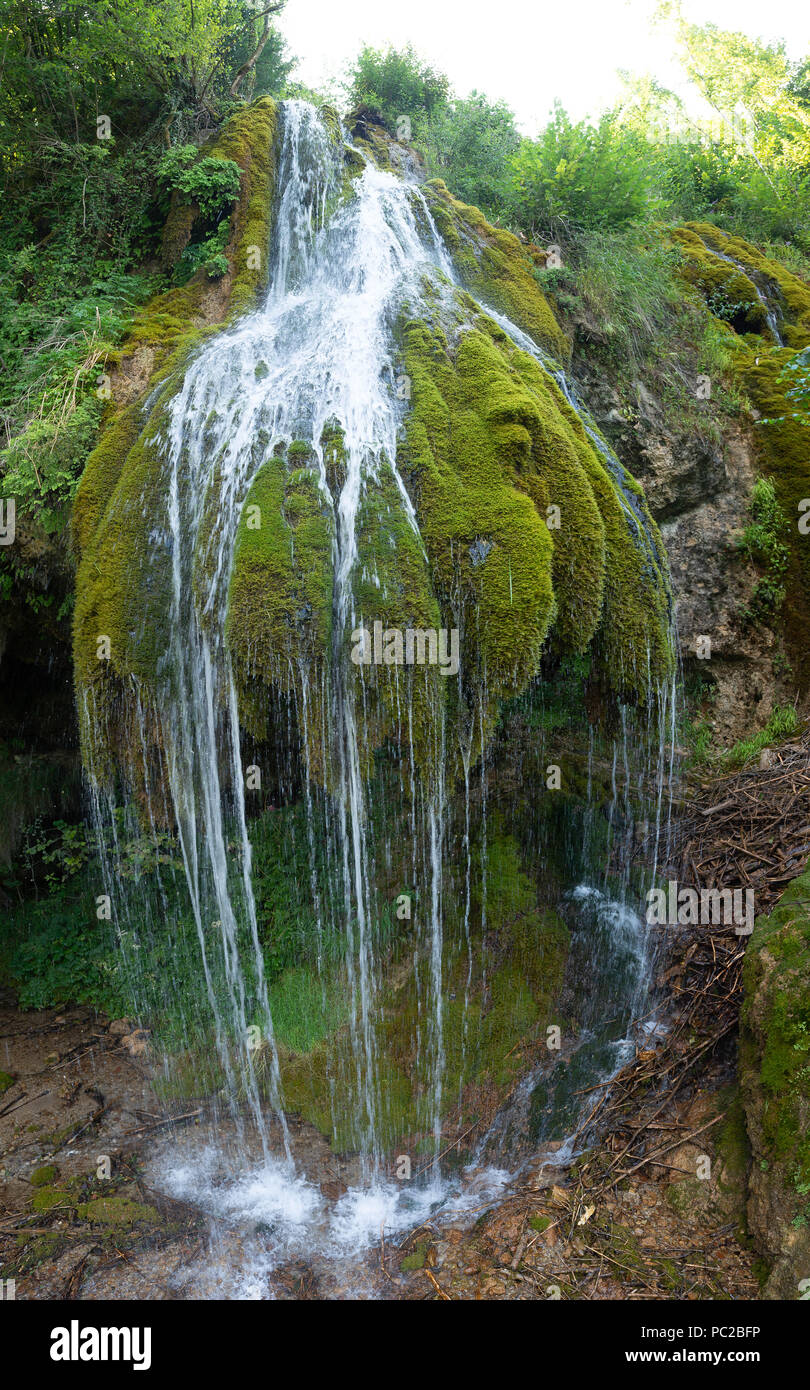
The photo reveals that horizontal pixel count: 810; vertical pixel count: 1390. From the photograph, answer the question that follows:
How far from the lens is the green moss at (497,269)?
690 centimetres

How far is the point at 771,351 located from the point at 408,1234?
28.8 feet

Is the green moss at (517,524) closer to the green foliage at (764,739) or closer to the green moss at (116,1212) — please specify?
the green foliage at (764,739)

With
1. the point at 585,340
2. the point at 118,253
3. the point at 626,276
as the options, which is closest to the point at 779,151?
the point at 626,276

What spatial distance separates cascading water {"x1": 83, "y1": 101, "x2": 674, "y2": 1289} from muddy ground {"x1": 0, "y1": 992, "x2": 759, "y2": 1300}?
0.32 meters

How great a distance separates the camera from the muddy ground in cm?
373

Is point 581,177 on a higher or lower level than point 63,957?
higher

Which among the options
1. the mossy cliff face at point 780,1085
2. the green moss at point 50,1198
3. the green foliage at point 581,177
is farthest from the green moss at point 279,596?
the green foliage at point 581,177

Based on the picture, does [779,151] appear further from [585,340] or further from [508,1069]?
[508,1069]

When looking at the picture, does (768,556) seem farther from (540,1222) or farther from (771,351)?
(540,1222)

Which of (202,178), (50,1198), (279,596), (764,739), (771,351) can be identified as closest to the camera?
(279,596)

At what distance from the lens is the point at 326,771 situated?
4.61 metres

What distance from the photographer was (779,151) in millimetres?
14523

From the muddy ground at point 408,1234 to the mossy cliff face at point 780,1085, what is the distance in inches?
11.3

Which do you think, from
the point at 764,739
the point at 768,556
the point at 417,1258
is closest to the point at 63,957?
the point at 417,1258
